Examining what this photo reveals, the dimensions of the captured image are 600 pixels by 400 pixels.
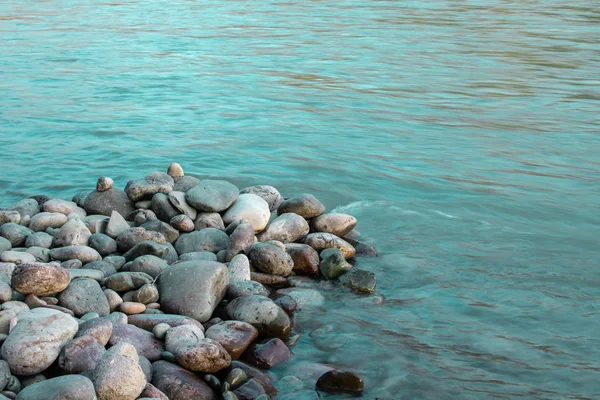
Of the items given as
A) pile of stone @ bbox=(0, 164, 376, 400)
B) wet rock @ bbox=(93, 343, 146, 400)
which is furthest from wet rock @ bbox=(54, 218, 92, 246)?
wet rock @ bbox=(93, 343, 146, 400)

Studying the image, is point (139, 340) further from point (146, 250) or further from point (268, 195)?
point (268, 195)

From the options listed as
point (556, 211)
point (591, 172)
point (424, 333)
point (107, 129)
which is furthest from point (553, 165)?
point (107, 129)

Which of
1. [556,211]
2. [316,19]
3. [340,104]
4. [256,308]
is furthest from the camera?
[316,19]

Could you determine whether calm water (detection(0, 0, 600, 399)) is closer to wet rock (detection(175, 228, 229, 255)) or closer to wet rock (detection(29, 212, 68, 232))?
wet rock (detection(175, 228, 229, 255))

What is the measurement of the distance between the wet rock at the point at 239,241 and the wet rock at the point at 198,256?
0.43 feet

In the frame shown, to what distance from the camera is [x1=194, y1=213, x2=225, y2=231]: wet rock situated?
22.1ft

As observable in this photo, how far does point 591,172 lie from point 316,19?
14.5 metres

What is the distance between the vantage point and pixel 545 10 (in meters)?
22.9

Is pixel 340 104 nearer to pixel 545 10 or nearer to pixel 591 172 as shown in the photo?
pixel 591 172

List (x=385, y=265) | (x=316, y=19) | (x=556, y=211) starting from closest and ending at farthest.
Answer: (x=385, y=265) < (x=556, y=211) < (x=316, y=19)

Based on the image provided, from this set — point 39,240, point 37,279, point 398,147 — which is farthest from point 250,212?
point 398,147

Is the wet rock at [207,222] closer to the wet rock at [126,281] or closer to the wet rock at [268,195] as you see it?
the wet rock at [268,195]

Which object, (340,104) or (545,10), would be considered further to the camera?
(545,10)

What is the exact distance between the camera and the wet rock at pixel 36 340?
13.9 ft
